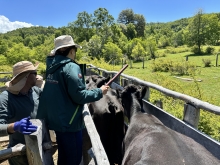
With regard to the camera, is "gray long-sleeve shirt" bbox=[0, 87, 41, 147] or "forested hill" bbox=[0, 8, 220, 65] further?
"forested hill" bbox=[0, 8, 220, 65]

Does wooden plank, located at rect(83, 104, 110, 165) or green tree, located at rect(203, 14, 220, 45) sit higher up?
green tree, located at rect(203, 14, 220, 45)

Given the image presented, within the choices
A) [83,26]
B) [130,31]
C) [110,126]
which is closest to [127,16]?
[130,31]

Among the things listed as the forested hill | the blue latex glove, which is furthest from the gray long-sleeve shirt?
the forested hill

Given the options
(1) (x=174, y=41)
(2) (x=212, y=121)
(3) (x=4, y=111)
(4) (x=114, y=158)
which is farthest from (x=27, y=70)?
(1) (x=174, y=41)

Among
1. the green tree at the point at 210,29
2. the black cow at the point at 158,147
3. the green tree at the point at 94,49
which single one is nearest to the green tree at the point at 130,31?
the green tree at the point at 210,29

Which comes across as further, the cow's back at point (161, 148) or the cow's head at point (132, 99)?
the cow's head at point (132, 99)

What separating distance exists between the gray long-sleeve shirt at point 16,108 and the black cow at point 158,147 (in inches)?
52.1

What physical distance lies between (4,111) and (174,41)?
8910cm

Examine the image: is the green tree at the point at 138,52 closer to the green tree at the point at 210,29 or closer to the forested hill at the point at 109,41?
the forested hill at the point at 109,41

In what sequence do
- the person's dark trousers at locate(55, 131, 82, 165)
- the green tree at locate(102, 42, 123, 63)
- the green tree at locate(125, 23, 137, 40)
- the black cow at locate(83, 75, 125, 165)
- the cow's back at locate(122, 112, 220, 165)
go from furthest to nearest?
the green tree at locate(125, 23, 137, 40), the green tree at locate(102, 42, 123, 63), the black cow at locate(83, 75, 125, 165), the person's dark trousers at locate(55, 131, 82, 165), the cow's back at locate(122, 112, 220, 165)

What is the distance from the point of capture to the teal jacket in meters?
2.46

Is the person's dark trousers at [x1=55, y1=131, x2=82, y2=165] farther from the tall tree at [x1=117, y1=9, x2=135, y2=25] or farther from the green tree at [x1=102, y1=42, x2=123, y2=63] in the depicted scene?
the tall tree at [x1=117, y1=9, x2=135, y2=25]

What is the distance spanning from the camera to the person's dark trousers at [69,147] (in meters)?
2.63

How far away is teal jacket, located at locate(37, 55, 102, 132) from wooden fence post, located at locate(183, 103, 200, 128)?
1.22 meters
